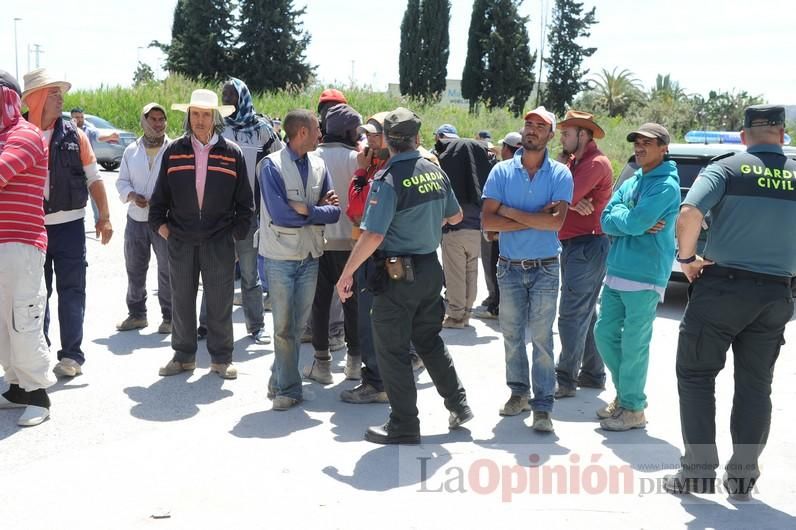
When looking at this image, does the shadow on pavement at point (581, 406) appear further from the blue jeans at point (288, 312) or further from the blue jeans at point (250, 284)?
the blue jeans at point (250, 284)

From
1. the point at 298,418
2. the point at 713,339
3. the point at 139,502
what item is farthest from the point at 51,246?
the point at 713,339

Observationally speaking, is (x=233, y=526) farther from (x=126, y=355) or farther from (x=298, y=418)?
(x=126, y=355)

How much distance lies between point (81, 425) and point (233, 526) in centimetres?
192

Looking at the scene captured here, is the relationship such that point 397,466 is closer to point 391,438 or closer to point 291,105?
point 391,438

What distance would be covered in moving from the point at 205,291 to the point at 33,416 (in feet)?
5.34

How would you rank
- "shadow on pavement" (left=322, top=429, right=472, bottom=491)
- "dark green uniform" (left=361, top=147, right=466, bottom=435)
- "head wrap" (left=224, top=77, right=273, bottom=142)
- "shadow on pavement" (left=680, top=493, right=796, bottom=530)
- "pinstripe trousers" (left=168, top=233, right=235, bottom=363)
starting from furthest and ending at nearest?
"head wrap" (left=224, top=77, right=273, bottom=142) < "pinstripe trousers" (left=168, top=233, right=235, bottom=363) < "dark green uniform" (left=361, top=147, right=466, bottom=435) < "shadow on pavement" (left=322, top=429, right=472, bottom=491) < "shadow on pavement" (left=680, top=493, right=796, bottom=530)

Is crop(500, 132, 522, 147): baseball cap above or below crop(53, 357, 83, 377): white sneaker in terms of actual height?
above

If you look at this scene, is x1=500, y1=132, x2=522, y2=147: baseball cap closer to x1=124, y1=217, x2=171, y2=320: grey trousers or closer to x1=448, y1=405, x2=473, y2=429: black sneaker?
x1=124, y1=217, x2=171, y2=320: grey trousers

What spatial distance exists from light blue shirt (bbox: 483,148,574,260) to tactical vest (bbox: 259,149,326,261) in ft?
4.36

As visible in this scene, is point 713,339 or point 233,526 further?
point 713,339

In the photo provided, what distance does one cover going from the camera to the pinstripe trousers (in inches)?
254

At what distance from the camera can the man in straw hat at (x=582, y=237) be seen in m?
6.07

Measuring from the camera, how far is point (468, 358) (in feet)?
24.4

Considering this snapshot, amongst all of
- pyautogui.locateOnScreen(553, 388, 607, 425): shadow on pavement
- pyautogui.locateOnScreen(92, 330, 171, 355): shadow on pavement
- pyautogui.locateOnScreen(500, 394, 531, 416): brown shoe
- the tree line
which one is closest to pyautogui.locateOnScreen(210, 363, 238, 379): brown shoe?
pyautogui.locateOnScreen(92, 330, 171, 355): shadow on pavement
